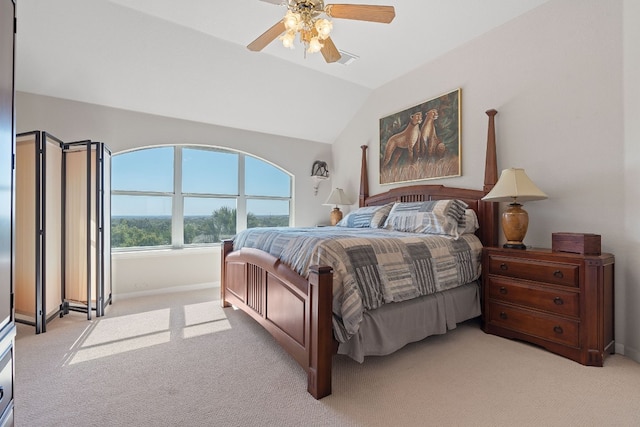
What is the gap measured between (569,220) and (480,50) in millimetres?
1975

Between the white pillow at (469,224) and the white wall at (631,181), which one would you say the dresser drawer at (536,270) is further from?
the white wall at (631,181)

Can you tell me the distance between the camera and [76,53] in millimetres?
3016

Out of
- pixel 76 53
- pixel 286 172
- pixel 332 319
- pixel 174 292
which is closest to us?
pixel 332 319

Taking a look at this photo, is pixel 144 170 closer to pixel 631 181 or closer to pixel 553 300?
pixel 553 300

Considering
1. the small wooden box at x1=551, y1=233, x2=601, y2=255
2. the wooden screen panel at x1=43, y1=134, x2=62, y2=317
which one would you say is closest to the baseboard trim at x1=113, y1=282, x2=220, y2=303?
the wooden screen panel at x1=43, y1=134, x2=62, y2=317

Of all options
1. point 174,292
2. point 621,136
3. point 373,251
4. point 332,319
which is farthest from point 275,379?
point 621,136

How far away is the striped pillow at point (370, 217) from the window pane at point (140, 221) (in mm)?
2592

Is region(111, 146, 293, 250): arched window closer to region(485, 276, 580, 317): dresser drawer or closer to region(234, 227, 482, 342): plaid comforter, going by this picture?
region(234, 227, 482, 342): plaid comforter

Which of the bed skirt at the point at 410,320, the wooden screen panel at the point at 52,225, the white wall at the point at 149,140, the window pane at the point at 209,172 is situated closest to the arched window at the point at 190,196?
the window pane at the point at 209,172

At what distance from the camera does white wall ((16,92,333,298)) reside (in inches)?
132

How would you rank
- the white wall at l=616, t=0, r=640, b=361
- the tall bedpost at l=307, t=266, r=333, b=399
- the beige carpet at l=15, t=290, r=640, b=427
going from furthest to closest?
the white wall at l=616, t=0, r=640, b=361 < the tall bedpost at l=307, t=266, r=333, b=399 < the beige carpet at l=15, t=290, r=640, b=427

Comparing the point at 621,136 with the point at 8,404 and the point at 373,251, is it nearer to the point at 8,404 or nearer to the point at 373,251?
the point at 373,251

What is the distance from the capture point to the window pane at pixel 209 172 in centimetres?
435

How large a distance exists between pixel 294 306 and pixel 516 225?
199 cm
